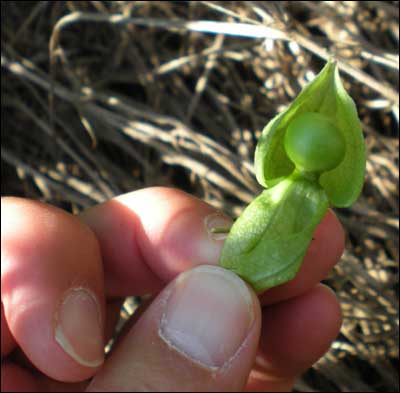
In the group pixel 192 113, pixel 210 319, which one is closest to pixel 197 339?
pixel 210 319

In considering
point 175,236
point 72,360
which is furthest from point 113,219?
point 72,360

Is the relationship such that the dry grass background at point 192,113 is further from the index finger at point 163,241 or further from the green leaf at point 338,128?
the green leaf at point 338,128

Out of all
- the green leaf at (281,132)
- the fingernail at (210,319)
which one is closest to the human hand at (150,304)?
the fingernail at (210,319)

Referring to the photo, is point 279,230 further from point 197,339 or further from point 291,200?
point 197,339

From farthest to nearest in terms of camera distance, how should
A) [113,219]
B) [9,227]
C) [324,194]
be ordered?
1. [113,219]
2. [9,227]
3. [324,194]

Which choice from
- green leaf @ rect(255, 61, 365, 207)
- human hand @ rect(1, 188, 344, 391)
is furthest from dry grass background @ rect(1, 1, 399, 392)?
green leaf @ rect(255, 61, 365, 207)

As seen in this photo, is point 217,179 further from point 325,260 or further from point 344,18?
point 344,18
